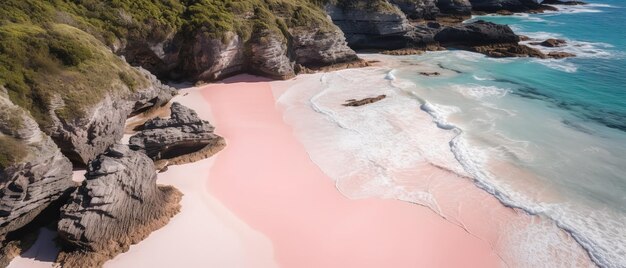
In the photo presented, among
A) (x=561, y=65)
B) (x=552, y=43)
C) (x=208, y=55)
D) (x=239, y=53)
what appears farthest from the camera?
(x=552, y=43)

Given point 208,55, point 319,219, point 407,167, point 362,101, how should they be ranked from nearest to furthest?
point 319,219 < point 407,167 < point 362,101 < point 208,55

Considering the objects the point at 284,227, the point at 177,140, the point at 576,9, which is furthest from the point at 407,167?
the point at 576,9

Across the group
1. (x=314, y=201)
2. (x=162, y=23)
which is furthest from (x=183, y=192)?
(x=162, y=23)

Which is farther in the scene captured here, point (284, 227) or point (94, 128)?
point (94, 128)

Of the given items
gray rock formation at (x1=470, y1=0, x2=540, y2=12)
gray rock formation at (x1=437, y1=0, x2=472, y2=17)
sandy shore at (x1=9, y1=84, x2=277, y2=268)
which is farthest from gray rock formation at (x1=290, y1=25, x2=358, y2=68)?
gray rock formation at (x1=470, y1=0, x2=540, y2=12)

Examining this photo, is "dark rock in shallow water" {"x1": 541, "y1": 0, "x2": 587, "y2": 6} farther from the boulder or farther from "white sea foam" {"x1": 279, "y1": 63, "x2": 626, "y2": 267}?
"white sea foam" {"x1": 279, "y1": 63, "x2": 626, "y2": 267}

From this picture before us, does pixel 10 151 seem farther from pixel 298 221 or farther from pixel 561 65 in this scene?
pixel 561 65

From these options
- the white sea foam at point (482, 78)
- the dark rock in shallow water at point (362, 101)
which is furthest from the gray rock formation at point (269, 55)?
the white sea foam at point (482, 78)
